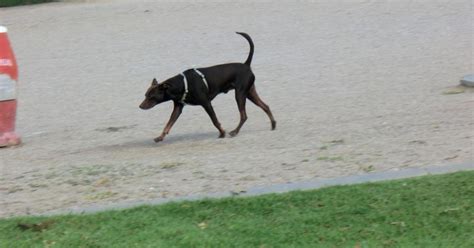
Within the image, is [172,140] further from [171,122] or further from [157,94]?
[157,94]

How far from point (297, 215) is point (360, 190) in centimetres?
63

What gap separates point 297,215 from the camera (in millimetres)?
5672

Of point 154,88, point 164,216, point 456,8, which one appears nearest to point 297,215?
point 164,216

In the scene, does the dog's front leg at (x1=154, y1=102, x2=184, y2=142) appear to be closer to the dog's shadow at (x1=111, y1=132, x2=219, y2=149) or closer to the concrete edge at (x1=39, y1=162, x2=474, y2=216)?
the dog's shadow at (x1=111, y1=132, x2=219, y2=149)

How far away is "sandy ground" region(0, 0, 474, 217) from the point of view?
7215 mm

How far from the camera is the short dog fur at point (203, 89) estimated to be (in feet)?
30.3

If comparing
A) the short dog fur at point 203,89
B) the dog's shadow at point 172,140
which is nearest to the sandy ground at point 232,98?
the dog's shadow at point 172,140

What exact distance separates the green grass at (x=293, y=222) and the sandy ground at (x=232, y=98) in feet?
2.26

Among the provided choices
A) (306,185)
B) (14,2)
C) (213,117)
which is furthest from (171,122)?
(14,2)

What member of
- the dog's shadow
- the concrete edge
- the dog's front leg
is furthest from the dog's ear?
the concrete edge

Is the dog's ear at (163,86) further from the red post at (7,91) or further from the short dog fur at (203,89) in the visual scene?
the red post at (7,91)

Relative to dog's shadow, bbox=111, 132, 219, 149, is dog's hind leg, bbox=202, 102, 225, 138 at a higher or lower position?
higher

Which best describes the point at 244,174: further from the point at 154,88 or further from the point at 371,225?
the point at 154,88

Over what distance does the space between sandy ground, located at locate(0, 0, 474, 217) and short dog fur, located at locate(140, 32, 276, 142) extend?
0.30 meters
